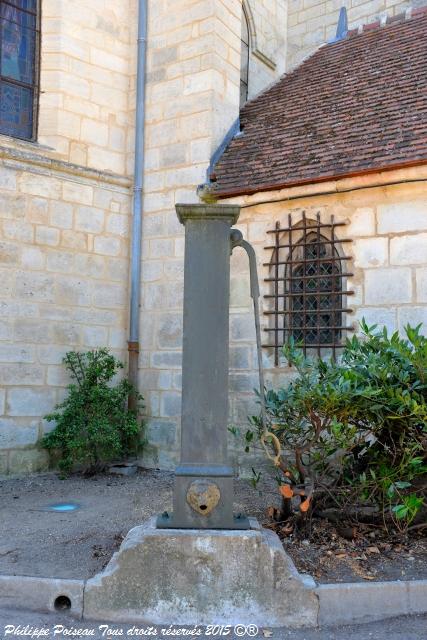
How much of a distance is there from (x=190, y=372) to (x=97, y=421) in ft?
10.7

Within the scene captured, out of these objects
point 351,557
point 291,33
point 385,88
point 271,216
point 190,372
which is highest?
point 291,33

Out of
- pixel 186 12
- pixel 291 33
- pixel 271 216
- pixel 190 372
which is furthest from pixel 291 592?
pixel 291 33

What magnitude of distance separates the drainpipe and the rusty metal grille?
68.5 inches

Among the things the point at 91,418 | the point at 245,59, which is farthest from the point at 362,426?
the point at 245,59

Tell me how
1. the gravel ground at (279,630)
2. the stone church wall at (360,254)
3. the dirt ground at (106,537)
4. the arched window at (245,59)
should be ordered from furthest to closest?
the arched window at (245,59) → the stone church wall at (360,254) → the dirt ground at (106,537) → the gravel ground at (279,630)

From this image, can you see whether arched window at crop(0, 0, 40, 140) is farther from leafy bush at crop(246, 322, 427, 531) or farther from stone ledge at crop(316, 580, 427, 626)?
stone ledge at crop(316, 580, 427, 626)

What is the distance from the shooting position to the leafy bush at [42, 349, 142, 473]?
20.8ft

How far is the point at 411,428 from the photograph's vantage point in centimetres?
397

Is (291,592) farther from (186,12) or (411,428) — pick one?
(186,12)

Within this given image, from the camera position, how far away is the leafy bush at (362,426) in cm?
385

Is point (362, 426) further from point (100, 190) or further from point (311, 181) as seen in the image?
point (100, 190)

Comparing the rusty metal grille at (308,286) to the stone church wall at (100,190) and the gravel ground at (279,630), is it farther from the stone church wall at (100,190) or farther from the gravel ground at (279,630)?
the gravel ground at (279,630)

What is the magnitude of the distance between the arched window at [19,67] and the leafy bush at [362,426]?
15.3 feet

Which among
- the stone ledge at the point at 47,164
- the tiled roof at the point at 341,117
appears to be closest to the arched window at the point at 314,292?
the tiled roof at the point at 341,117
